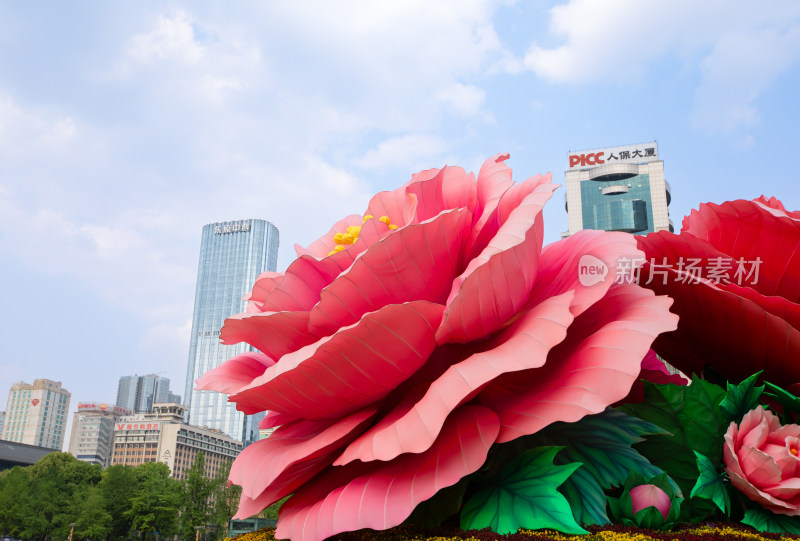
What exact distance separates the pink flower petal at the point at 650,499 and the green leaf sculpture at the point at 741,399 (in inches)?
18.1

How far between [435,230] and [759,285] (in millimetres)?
1594

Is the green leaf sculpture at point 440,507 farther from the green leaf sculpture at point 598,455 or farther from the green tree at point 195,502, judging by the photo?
the green tree at point 195,502

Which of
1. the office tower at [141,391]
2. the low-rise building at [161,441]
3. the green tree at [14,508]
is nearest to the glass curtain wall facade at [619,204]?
the green tree at [14,508]

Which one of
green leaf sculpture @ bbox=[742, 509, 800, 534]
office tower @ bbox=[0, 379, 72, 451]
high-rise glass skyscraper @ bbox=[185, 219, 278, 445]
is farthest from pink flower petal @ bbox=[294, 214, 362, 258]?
office tower @ bbox=[0, 379, 72, 451]

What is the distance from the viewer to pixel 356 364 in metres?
2.31

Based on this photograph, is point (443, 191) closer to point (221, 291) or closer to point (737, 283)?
point (737, 283)

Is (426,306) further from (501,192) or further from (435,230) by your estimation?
(501,192)

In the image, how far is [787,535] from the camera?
2.26 metres

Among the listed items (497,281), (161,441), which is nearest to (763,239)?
(497,281)

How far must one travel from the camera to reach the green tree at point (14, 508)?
35.8m

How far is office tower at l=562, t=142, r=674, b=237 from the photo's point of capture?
67562 mm

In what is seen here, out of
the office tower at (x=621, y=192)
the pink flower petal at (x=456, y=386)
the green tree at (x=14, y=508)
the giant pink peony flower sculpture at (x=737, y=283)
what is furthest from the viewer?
the office tower at (x=621, y=192)

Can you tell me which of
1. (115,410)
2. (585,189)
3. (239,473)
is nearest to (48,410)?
(115,410)

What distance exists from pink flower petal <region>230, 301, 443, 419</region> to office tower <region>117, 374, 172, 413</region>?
603 ft
